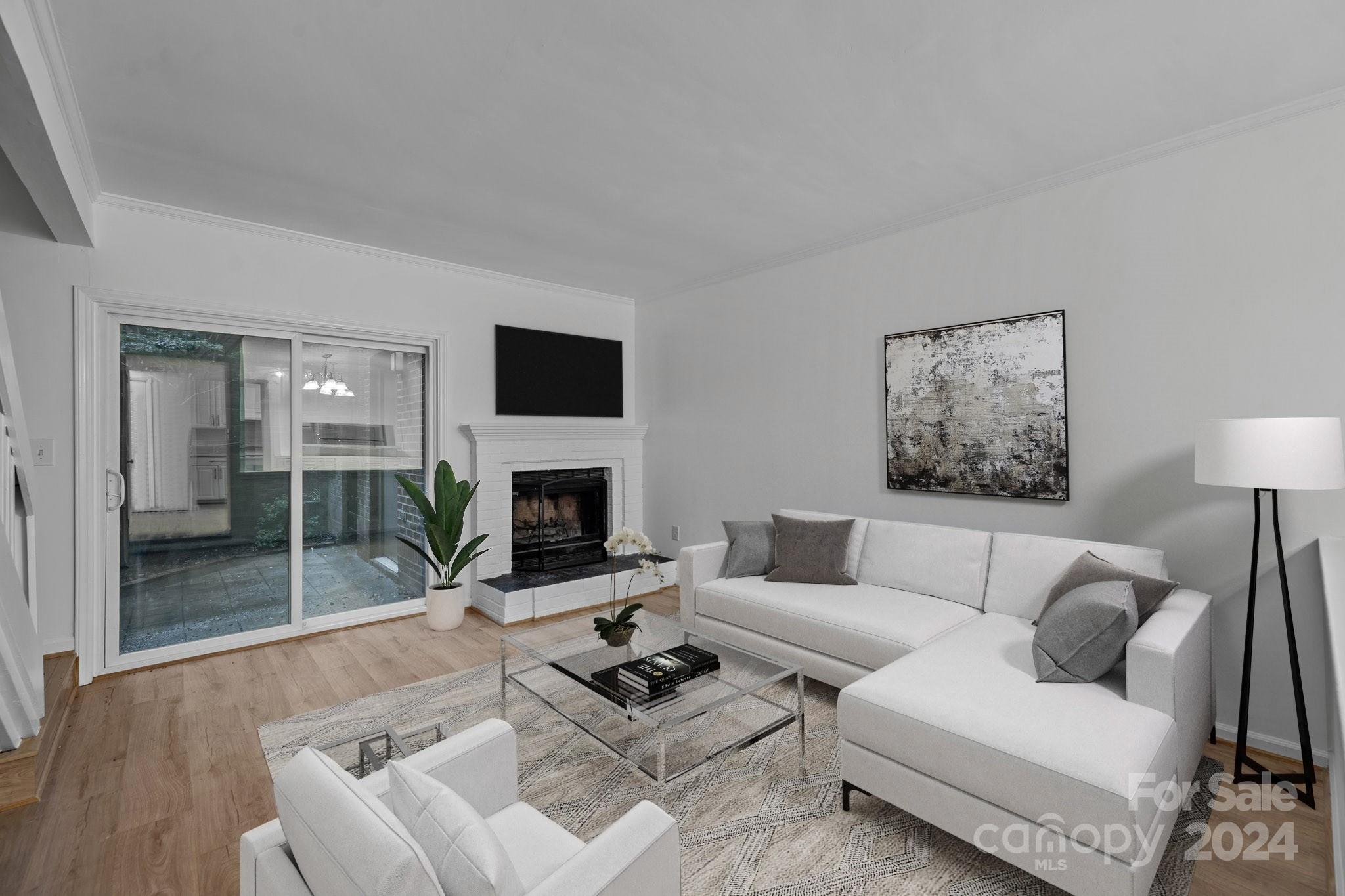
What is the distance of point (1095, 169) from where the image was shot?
292cm

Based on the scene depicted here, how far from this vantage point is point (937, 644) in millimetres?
2416

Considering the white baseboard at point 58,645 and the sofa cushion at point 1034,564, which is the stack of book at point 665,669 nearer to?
the sofa cushion at point 1034,564

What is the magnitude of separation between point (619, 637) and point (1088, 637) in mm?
1747

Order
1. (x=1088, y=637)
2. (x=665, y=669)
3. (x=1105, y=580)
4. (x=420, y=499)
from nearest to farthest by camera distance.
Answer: (x=1088, y=637) → (x=665, y=669) → (x=1105, y=580) → (x=420, y=499)

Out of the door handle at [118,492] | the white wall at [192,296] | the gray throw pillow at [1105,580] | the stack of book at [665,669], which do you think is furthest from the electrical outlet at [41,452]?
the gray throw pillow at [1105,580]

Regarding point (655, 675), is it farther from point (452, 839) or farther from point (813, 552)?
point (813, 552)

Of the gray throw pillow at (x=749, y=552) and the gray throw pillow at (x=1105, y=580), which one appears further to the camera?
the gray throw pillow at (x=749, y=552)

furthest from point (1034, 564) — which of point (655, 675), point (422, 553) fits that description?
point (422, 553)

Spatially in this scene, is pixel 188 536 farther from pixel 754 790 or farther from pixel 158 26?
pixel 754 790

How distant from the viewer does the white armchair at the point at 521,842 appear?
3.43 ft

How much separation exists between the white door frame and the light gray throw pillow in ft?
11.1

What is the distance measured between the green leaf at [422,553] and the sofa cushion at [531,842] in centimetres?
298

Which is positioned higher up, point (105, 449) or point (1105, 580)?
point (105, 449)

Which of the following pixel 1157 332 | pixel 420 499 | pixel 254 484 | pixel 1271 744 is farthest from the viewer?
pixel 420 499
